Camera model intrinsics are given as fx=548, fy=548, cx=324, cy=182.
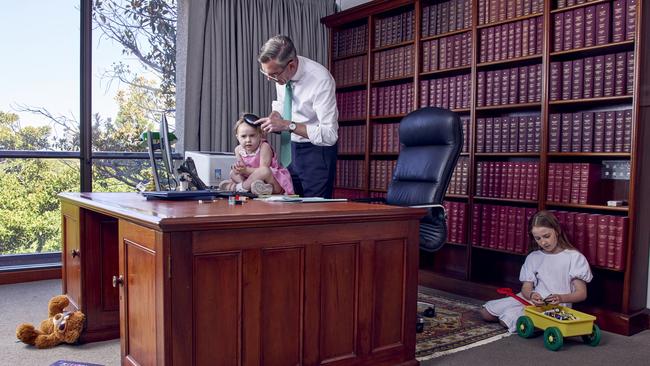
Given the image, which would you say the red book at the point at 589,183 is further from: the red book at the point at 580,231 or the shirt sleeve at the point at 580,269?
the shirt sleeve at the point at 580,269

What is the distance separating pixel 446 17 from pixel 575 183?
1.52 metres

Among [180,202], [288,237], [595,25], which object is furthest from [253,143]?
[595,25]

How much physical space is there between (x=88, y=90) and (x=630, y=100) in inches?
142

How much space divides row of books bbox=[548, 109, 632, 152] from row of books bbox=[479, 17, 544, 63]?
0.47 m

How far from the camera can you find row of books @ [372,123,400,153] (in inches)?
167

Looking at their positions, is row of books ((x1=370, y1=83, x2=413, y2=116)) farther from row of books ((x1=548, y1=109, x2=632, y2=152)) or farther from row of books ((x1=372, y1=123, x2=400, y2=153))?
row of books ((x1=548, y1=109, x2=632, y2=152))

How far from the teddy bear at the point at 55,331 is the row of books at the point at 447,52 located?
2797 millimetres

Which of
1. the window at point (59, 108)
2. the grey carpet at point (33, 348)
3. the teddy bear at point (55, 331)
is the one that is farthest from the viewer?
the window at point (59, 108)

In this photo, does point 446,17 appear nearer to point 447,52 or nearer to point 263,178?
point 447,52

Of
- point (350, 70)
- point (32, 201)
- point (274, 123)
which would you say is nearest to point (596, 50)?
point (274, 123)

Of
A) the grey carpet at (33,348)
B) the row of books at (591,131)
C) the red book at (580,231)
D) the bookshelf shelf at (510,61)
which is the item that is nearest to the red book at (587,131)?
the row of books at (591,131)

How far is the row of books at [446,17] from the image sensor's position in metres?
3.74

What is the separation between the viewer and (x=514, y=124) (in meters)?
3.43

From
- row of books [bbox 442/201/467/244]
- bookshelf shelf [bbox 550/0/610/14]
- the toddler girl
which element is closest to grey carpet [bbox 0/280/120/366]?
the toddler girl
